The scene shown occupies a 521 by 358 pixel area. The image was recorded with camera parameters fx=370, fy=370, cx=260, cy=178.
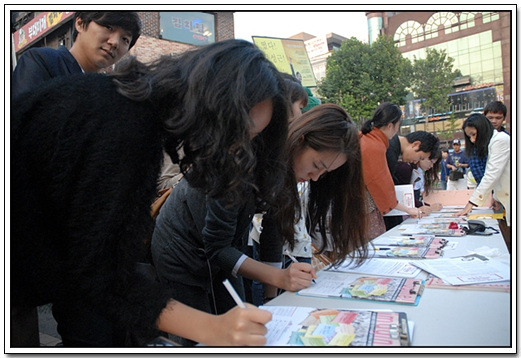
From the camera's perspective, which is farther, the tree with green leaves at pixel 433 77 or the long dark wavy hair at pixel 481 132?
the tree with green leaves at pixel 433 77

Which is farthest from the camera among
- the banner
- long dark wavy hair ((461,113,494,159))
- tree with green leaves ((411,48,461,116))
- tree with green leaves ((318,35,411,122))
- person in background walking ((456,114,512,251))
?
tree with green leaves ((411,48,461,116))

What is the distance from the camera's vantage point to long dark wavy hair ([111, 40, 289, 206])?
0.66m

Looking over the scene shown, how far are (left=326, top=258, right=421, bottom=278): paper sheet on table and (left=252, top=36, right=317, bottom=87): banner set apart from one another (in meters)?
2.82

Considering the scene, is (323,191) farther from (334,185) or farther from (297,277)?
(297,277)

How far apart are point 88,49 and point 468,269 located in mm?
1609

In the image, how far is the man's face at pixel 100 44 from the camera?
53.6 inches

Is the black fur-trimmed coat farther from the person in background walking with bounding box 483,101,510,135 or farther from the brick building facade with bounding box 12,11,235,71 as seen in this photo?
the person in background walking with bounding box 483,101,510,135

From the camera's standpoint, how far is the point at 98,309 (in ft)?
2.18

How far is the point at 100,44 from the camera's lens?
1.39 m

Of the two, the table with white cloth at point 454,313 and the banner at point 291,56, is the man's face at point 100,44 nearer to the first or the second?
the table with white cloth at point 454,313

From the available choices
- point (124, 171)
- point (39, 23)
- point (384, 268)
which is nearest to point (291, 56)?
point (39, 23)

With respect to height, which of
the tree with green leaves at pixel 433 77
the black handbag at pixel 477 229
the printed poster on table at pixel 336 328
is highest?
the tree with green leaves at pixel 433 77

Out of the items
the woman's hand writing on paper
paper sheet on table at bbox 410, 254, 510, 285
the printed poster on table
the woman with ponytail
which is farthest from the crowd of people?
the woman with ponytail

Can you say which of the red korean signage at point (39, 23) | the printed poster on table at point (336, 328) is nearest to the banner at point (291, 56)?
the red korean signage at point (39, 23)
